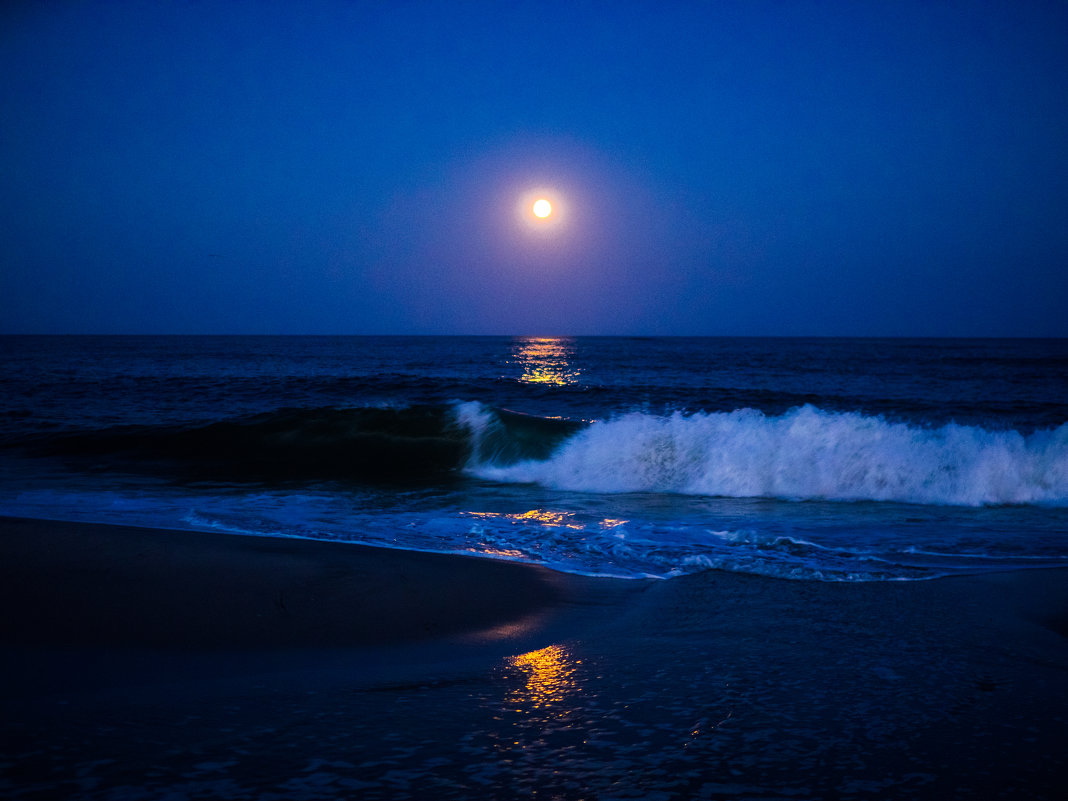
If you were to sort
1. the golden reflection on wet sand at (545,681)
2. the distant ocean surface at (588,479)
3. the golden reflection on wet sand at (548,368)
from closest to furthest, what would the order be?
the golden reflection on wet sand at (545,681) → the distant ocean surface at (588,479) → the golden reflection on wet sand at (548,368)

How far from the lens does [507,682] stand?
322 cm

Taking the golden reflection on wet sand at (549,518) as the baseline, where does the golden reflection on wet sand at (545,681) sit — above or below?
above

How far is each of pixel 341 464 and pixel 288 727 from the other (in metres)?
11.2

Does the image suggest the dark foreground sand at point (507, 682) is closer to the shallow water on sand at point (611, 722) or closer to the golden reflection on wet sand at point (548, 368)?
the shallow water on sand at point (611, 722)

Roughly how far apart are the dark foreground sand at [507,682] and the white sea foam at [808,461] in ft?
16.2

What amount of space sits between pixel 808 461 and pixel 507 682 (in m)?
8.94

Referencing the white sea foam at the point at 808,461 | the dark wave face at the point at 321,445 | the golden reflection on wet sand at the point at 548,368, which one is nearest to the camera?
the white sea foam at the point at 808,461

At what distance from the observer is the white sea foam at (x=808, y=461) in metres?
10.1

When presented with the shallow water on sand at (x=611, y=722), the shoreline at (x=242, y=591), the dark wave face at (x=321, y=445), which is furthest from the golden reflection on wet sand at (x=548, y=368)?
the shallow water on sand at (x=611, y=722)

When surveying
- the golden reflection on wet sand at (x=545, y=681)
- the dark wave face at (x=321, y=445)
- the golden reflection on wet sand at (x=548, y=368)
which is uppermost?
the golden reflection on wet sand at (x=548, y=368)

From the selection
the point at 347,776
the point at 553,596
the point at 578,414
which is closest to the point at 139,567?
the point at 553,596

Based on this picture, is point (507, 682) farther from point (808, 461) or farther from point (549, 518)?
point (808, 461)

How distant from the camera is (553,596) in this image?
489cm

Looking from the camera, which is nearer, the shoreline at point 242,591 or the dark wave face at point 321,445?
the shoreline at point 242,591
